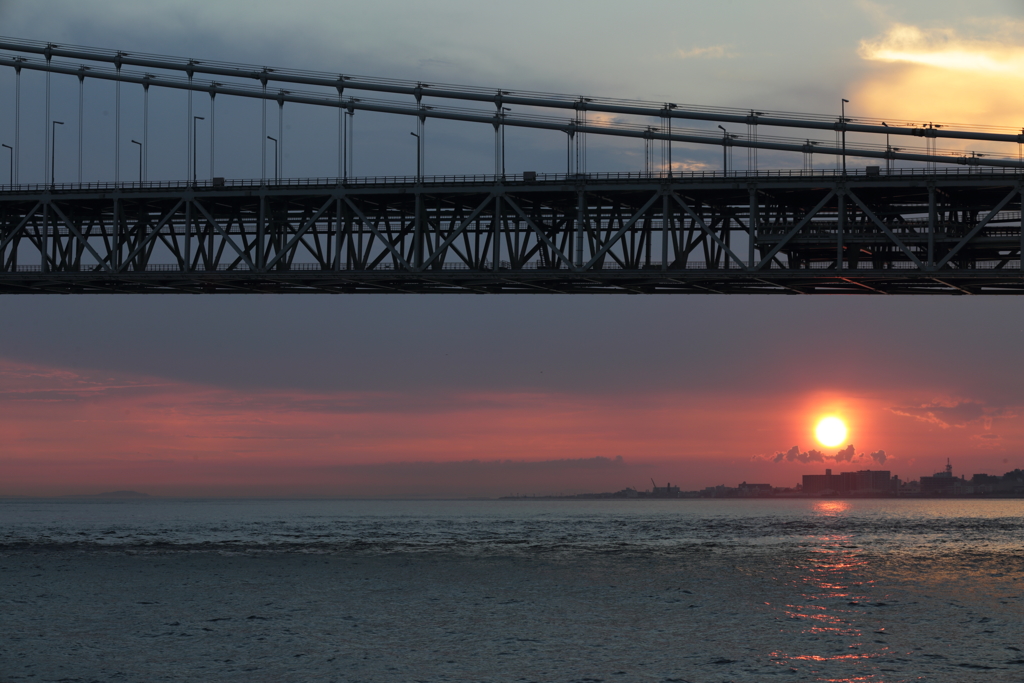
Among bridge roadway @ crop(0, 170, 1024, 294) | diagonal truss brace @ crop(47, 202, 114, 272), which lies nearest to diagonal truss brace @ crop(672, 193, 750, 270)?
bridge roadway @ crop(0, 170, 1024, 294)

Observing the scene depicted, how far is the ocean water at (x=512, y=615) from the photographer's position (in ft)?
84.9

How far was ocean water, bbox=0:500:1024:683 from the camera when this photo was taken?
25875 mm

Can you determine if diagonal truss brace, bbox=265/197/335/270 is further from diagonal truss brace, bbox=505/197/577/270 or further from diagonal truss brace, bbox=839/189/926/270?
diagonal truss brace, bbox=839/189/926/270

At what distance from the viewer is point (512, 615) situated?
34.8m

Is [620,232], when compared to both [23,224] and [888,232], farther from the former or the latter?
[23,224]

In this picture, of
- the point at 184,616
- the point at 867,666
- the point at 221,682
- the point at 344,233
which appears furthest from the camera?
the point at 344,233

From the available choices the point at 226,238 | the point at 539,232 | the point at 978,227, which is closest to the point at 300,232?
the point at 226,238

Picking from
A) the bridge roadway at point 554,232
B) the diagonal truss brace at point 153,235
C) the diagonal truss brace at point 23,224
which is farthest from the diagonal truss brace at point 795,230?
the diagonal truss brace at point 23,224

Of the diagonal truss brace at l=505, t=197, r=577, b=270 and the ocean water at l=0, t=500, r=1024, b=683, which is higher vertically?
the diagonal truss brace at l=505, t=197, r=577, b=270

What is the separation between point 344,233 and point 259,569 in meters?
16.9

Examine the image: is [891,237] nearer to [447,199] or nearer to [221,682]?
[447,199]

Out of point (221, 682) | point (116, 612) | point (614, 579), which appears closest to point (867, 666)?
point (221, 682)

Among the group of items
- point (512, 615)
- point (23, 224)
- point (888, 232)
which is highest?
point (23, 224)

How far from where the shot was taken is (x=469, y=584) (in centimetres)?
4375
